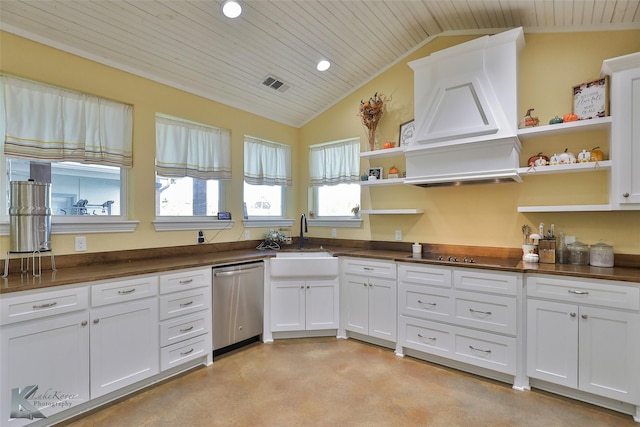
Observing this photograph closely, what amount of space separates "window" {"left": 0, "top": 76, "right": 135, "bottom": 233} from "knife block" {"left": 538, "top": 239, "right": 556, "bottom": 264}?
359 centimetres

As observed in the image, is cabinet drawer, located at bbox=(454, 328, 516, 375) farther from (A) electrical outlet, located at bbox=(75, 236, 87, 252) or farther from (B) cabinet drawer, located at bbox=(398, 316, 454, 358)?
(A) electrical outlet, located at bbox=(75, 236, 87, 252)

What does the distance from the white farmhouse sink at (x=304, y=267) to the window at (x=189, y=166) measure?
3.43ft

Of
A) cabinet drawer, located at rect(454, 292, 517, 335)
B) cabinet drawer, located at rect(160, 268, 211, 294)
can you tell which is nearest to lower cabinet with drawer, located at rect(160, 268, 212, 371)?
cabinet drawer, located at rect(160, 268, 211, 294)

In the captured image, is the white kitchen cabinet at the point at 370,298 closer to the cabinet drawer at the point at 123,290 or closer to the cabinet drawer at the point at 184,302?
the cabinet drawer at the point at 184,302

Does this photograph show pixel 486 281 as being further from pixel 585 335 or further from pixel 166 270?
pixel 166 270

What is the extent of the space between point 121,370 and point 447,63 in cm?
370

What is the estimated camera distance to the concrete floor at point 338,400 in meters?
2.08

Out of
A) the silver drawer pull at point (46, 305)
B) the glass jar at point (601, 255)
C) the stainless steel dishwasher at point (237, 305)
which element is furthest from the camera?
the stainless steel dishwasher at point (237, 305)

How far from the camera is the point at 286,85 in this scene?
12.0 feet

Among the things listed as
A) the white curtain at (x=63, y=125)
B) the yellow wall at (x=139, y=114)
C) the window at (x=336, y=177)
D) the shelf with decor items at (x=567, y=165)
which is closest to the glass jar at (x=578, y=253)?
the shelf with decor items at (x=567, y=165)

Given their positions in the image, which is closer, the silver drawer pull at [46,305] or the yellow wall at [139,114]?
the silver drawer pull at [46,305]

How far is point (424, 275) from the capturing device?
114 inches

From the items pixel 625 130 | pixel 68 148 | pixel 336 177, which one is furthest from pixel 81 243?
pixel 625 130

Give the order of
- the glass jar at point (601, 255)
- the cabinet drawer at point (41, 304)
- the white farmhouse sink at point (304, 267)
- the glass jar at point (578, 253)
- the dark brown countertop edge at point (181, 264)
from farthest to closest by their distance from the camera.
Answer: the white farmhouse sink at point (304, 267), the glass jar at point (578, 253), the glass jar at point (601, 255), the dark brown countertop edge at point (181, 264), the cabinet drawer at point (41, 304)
